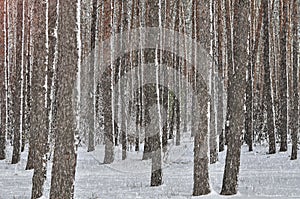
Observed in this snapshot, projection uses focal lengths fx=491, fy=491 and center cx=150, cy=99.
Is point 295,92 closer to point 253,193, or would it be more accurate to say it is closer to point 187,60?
point 253,193

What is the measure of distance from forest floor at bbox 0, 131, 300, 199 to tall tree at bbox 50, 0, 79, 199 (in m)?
2.58

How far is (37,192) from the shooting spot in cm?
1007

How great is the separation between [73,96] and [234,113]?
402cm

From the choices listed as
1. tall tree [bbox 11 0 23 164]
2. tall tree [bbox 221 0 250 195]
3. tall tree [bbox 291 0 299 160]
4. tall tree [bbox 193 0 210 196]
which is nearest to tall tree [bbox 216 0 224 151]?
tall tree [bbox 291 0 299 160]

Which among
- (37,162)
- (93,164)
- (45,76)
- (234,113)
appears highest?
(45,76)

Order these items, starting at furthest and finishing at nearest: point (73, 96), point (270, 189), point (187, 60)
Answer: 1. point (187, 60)
2. point (270, 189)
3. point (73, 96)

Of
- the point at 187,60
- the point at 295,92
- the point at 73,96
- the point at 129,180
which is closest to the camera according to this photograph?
the point at 73,96

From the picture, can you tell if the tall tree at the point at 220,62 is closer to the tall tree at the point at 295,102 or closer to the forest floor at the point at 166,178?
the forest floor at the point at 166,178

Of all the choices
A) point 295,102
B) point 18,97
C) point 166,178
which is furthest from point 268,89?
point 18,97

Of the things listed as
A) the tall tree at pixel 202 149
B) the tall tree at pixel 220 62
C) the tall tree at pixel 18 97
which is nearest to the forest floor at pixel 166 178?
the tall tree at pixel 202 149

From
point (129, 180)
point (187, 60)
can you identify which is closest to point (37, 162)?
point (129, 180)

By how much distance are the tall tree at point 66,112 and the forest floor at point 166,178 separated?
2.58 m

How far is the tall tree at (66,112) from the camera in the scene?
769cm

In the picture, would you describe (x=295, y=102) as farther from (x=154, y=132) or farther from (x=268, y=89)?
(x=154, y=132)
